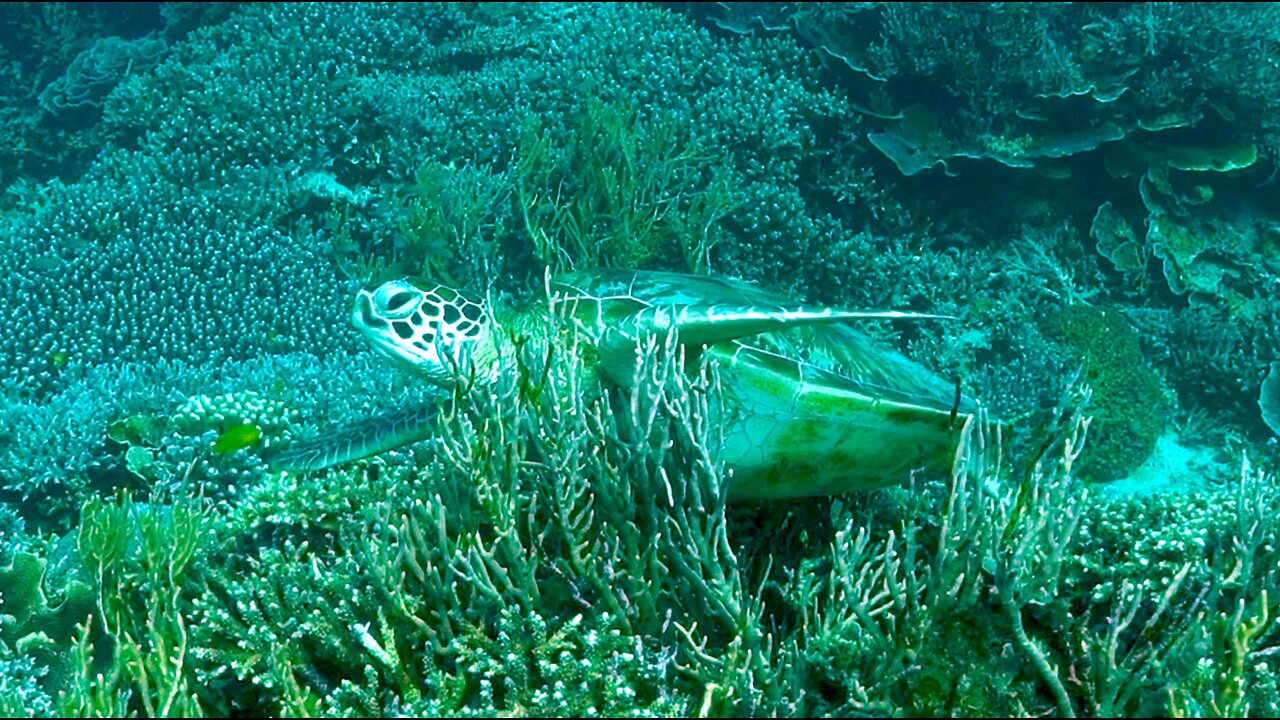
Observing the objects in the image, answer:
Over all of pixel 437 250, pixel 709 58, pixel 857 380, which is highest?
pixel 709 58

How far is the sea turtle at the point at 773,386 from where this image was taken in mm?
2273

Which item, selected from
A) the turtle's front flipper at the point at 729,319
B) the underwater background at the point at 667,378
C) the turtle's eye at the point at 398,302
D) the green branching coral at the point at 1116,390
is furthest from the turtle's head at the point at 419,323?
the green branching coral at the point at 1116,390

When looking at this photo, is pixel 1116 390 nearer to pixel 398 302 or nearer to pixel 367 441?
pixel 398 302

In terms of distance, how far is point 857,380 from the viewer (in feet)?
8.10

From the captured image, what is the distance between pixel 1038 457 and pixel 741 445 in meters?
0.74

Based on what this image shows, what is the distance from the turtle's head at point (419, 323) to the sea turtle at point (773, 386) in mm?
94

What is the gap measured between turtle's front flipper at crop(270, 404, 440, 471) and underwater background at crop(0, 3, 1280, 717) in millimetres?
113

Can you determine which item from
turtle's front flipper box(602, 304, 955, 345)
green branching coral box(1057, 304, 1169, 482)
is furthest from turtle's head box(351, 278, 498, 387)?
green branching coral box(1057, 304, 1169, 482)

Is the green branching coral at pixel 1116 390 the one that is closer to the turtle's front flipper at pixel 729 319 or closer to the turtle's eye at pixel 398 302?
the turtle's front flipper at pixel 729 319

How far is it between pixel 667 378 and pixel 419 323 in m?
1.23

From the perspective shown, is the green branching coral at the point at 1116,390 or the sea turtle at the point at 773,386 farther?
the green branching coral at the point at 1116,390

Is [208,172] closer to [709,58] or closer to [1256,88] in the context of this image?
[709,58]

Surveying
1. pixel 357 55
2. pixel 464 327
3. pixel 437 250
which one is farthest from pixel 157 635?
pixel 357 55

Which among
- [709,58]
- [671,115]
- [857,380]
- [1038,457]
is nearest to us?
[1038,457]
